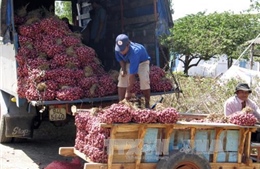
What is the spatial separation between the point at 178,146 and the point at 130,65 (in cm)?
160

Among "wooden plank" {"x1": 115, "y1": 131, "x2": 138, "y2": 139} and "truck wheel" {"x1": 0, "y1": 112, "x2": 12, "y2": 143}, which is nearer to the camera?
"wooden plank" {"x1": 115, "y1": 131, "x2": 138, "y2": 139}

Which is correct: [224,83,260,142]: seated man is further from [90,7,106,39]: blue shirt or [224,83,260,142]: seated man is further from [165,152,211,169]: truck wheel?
[90,7,106,39]: blue shirt

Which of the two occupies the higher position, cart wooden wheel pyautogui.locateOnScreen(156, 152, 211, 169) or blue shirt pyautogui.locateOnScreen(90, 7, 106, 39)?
blue shirt pyautogui.locateOnScreen(90, 7, 106, 39)

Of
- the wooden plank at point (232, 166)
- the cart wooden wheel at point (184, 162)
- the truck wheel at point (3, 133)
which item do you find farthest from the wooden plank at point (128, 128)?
the truck wheel at point (3, 133)

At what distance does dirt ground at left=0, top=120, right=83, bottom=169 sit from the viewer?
294 inches

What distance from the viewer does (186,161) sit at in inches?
214

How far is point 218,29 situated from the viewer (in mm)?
20859

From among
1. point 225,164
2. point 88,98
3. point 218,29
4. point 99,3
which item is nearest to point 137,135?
point 225,164

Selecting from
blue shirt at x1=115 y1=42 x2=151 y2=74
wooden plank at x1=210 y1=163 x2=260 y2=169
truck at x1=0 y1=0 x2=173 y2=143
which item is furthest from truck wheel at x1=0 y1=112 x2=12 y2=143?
wooden plank at x1=210 y1=163 x2=260 y2=169

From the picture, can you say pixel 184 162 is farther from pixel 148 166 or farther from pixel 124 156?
pixel 124 156

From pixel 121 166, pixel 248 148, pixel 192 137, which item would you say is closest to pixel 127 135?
pixel 121 166

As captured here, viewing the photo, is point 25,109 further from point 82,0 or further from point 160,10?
point 82,0

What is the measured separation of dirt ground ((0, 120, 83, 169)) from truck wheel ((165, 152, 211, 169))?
261cm

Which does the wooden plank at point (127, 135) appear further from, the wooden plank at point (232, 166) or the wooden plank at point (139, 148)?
the wooden plank at point (232, 166)
